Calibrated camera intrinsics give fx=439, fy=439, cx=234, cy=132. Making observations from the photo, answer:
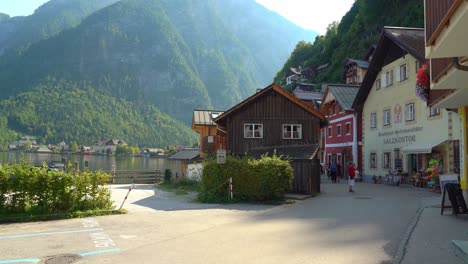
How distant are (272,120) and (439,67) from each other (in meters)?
16.4

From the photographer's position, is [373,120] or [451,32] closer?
[451,32]

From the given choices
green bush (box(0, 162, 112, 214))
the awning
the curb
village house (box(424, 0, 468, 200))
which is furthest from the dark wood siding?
the curb

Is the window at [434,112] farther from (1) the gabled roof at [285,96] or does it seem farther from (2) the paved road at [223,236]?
(2) the paved road at [223,236]

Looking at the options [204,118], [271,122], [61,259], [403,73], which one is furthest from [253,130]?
[61,259]

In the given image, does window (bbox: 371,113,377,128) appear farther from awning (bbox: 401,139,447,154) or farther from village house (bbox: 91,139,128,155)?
village house (bbox: 91,139,128,155)

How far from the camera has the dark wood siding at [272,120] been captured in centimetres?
2855

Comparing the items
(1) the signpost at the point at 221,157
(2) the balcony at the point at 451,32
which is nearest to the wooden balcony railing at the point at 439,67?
(2) the balcony at the point at 451,32

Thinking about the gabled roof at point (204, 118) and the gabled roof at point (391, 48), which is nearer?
the gabled roof at point (391, 48)

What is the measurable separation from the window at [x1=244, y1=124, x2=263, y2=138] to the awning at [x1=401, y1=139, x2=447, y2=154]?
29.6 feet

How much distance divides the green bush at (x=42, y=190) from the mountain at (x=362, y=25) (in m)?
44.0

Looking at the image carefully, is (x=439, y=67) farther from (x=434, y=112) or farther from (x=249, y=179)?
(x=434, y=112)

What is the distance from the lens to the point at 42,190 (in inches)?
555

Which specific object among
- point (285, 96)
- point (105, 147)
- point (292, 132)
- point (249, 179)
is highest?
point (105, 147)

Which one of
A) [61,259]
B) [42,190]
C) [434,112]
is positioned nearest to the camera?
[61,259]
